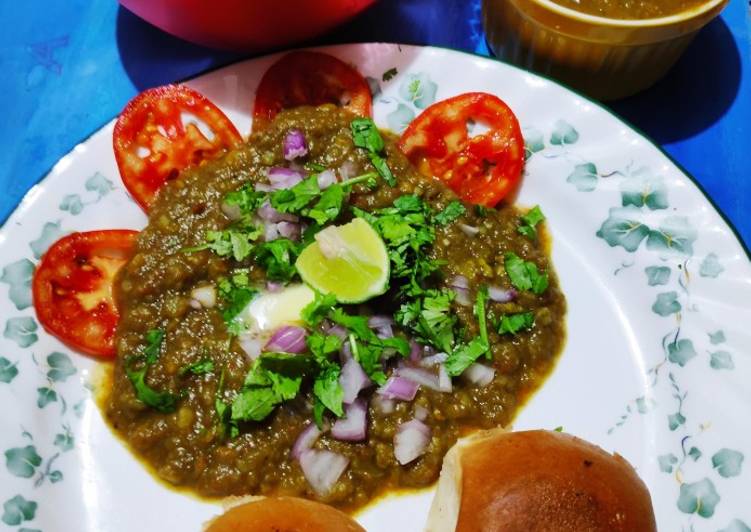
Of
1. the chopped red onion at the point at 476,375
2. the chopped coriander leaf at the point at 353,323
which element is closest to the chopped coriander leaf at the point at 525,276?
the chopped red onion at the point at 476,375

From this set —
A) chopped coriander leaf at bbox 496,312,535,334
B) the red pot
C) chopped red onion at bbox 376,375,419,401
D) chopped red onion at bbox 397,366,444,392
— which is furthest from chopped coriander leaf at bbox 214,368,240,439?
the red pot

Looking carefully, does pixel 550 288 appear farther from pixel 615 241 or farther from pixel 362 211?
pixel 362 211

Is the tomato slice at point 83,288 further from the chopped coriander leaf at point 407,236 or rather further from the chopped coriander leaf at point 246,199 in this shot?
the chopped coriander leaf at point 407,236

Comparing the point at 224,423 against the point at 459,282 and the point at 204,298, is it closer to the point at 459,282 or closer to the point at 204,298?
the point at 204,298

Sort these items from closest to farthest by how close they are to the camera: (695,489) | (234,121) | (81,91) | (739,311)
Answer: (695,489) → (739,311) → (234,121) → (81,91)

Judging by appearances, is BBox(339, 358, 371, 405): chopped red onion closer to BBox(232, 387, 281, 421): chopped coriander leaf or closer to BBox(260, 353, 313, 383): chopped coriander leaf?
BBox(260, 353, 313, 383): chopped coriander leaf

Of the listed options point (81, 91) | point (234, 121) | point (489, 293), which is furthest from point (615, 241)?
point (81, 91)
